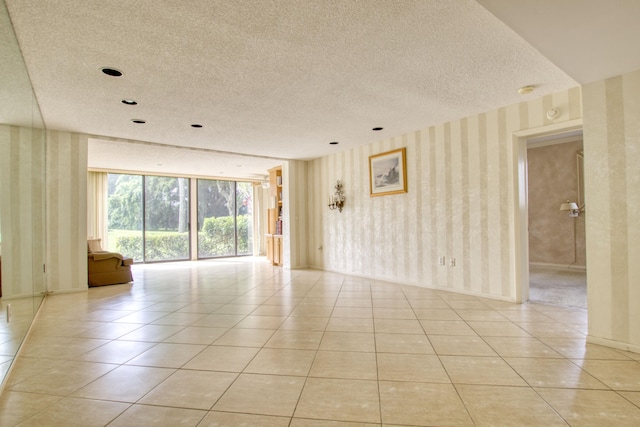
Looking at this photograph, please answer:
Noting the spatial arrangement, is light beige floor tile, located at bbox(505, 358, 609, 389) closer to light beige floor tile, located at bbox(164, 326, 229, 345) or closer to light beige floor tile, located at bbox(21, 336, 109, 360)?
light beige floor tile, located at bbox(164, 326, 229, 345)

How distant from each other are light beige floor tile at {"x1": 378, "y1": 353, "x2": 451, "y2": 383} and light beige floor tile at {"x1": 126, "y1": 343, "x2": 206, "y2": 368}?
59.2 inches

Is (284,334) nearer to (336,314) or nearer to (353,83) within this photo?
(336,314)

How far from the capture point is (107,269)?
5734mm

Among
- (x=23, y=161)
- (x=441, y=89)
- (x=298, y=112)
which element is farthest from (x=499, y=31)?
(x=23, y=161)

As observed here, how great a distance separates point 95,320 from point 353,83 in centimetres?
384

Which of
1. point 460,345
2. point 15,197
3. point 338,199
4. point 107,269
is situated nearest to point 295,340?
point 460,345

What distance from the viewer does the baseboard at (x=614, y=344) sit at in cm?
250

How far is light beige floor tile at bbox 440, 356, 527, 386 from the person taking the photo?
81.5 inches

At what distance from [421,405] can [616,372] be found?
1.49 m

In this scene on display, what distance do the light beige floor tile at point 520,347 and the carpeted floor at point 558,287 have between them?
5.56 feet

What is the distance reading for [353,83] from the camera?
3.33m

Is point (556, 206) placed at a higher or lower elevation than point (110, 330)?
higher

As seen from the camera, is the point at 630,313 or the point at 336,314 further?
the point at 336,314

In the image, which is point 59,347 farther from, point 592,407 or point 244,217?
point 244,217
